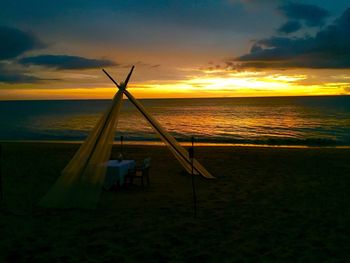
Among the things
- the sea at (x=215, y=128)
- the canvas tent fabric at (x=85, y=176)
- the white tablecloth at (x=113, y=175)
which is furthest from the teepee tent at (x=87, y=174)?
the sea at (x=215, y=128)

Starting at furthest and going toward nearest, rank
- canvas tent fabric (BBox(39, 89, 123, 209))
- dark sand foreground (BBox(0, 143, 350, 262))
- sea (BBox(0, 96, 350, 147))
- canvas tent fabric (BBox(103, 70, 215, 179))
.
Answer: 1. sea (BBox(0, 96, 350, 147))
2. canvas tent fabric (BBox(103, 70, 215, 179))
3. canvas tent fabric (BBox(39, 89, 123, 209))
4. dark sand foreground (BBox(0, 143, 350, 262))

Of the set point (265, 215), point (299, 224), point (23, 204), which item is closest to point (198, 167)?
point (265, 215)

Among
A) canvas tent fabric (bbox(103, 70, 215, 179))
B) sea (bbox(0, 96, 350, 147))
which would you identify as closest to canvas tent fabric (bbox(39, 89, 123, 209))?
canvas tent fabric (bbox(103, 70, 215, 179))

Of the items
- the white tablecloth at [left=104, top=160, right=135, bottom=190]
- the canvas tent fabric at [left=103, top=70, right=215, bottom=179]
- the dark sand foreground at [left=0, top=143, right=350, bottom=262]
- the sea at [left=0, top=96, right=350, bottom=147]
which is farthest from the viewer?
the sea at [left=0, top=96, right=350, bottom=147]

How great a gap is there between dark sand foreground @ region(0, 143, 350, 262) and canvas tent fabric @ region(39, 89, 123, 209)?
35 cm

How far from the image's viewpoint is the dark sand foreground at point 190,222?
5109 mm

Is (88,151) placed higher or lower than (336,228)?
higher

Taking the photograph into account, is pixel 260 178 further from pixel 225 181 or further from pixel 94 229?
pixel 94 229

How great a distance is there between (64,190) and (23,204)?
112 centimetres

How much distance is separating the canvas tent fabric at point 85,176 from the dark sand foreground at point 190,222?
35 cm

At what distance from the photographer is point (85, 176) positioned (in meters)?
7.64

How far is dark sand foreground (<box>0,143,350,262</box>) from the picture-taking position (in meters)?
5.11

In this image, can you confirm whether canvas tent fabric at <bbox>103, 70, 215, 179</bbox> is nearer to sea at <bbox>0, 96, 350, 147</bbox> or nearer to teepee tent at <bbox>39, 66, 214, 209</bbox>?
teepee tent at <bbox>39, 66, 214, 209</bbox>

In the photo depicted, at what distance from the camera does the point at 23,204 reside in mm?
7672
